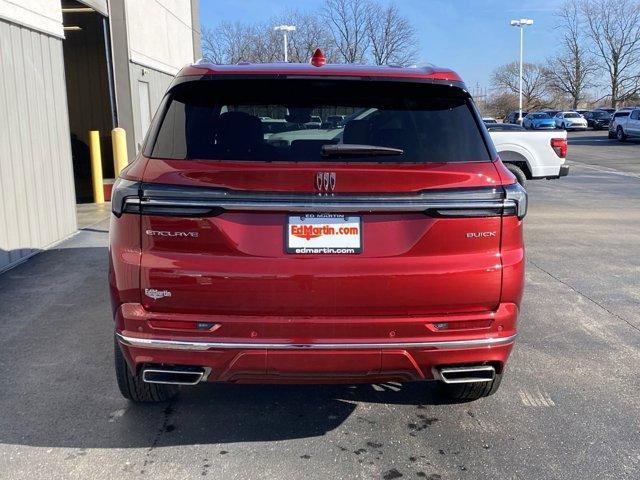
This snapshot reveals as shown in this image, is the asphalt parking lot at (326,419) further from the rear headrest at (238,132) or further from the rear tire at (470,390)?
the rear headrest at (238,132)

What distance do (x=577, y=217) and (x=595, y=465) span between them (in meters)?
8.44

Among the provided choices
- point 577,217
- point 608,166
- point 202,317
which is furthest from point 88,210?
point 608,166

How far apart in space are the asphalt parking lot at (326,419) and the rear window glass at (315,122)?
4.90 ft

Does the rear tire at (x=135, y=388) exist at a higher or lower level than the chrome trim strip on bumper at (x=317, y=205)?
lower

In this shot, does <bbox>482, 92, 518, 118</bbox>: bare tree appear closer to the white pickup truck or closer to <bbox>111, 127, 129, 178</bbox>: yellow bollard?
the white pickup truck

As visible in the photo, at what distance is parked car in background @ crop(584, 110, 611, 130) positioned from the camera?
49719 mm

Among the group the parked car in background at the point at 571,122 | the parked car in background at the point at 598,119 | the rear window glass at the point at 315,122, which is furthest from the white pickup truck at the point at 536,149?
the parked car in background at the point at 598,119

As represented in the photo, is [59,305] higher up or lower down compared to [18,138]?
lower down

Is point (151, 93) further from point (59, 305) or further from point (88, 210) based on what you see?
point (59, 305)

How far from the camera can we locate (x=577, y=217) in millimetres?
10883

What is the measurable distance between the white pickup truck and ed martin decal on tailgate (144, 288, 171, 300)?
352 inches

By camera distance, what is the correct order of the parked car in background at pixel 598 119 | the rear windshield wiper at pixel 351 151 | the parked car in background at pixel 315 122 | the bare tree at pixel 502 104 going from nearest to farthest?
the rear windshield wiper at pixel 351 151 → the parked car in background at pixel 315 122 → the parked car in background at pixel 598 119 → the bare tree at pixel 502 104

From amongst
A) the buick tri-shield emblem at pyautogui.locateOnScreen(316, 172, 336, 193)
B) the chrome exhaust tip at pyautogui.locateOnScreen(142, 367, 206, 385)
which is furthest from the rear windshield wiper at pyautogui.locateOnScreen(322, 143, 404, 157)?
the chrome exhaust tip at pyautogui.locateOnScreen(142, 367, 206, 385)

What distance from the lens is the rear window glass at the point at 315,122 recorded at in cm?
303
